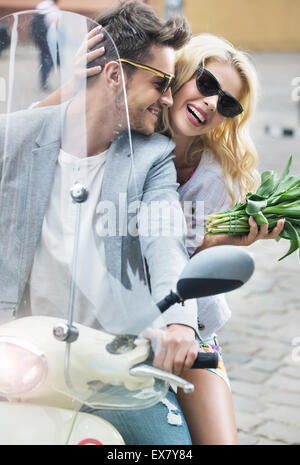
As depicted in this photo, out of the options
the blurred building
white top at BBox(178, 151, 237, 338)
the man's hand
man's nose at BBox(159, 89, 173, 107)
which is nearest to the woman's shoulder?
white top at BBox(178, 151, 237, 338)

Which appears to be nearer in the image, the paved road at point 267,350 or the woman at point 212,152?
the woman at point 212,152

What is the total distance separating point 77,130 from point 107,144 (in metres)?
0.09

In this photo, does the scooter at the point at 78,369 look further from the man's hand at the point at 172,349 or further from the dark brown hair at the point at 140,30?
the dark brown hair at the point at 140,30

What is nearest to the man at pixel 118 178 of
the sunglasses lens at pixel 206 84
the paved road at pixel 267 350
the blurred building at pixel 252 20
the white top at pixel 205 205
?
the sunglasses lens at pixel 206 84

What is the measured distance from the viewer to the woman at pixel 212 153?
238cm

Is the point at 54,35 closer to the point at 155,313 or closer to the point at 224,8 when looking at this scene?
the point at 155,313

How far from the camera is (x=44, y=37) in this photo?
6.04ft

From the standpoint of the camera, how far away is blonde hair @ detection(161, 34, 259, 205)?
8.11ft

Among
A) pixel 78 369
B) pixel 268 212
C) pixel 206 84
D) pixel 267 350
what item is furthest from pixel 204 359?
pixel 267 350

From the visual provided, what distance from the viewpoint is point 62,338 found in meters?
1.55

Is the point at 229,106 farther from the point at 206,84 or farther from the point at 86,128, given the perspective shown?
the point at 86,128

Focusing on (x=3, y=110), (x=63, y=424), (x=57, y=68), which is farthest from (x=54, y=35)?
(x=63, y=424)

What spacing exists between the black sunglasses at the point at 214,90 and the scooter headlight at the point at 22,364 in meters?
1.20

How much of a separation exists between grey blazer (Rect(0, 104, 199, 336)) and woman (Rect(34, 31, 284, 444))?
1.83 ft
